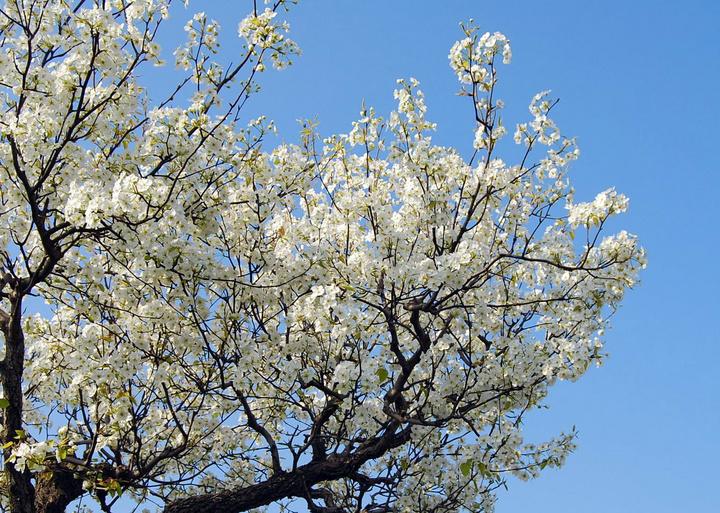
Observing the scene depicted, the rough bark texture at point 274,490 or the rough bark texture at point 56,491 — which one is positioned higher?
the rough bark texture at point 56,491

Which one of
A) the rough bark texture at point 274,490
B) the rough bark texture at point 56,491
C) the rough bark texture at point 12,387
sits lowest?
the rough bark texture at point 274,490

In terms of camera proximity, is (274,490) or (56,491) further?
(56,491)

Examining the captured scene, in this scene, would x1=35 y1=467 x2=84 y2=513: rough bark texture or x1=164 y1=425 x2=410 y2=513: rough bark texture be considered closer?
x1=164 y1=425 x2=410 y2=513: rough bark texture

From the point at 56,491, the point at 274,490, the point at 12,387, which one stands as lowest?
the point at 274,490

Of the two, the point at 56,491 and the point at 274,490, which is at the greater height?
the point at 56,491

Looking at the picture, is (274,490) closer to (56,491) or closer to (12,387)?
(56,491)

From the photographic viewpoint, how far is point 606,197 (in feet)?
22.0

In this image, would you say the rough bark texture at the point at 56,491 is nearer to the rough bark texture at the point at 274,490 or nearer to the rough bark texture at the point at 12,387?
the rough bark texture at the point at 12,387

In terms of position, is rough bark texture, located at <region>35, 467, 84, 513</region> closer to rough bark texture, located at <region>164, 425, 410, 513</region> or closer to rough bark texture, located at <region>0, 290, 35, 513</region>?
rough bark texture, located at <region>0, 290, 35, 513</region>

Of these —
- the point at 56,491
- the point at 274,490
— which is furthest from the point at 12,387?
the point at 274,490

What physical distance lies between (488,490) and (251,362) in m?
2.74

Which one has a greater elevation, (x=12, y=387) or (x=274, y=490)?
(x=12, y=387)

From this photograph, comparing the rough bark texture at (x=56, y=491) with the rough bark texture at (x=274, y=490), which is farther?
the rough bark texture at (x=56, y=491)

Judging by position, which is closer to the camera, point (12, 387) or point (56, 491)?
point (12, 387)
